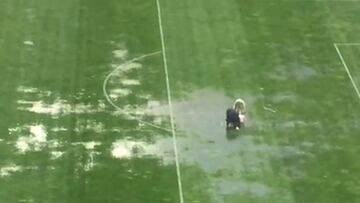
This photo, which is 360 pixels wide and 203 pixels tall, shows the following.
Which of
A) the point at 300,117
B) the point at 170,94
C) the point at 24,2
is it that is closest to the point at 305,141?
the point at 300,117

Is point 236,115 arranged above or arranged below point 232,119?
above

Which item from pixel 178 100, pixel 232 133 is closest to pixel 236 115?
pixel 232 133

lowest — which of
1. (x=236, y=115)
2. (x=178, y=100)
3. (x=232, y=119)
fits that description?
(x=178, y=100)

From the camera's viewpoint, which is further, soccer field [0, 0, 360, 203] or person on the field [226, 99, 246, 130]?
person on the field [226, 99, 246, 130]

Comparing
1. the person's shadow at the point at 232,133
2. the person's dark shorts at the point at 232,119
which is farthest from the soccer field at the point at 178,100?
the person's dark shorts at the point at 232,119

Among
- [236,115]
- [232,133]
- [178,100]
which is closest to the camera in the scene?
[236,115]

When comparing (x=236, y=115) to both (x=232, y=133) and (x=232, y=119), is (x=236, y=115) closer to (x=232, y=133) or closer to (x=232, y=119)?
(x=232, y=119)

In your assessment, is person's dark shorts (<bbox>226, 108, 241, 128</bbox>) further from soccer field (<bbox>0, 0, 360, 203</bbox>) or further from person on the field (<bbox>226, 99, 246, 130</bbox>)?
soccer field (<bbox>0, 0, 360, 203</bbox>)

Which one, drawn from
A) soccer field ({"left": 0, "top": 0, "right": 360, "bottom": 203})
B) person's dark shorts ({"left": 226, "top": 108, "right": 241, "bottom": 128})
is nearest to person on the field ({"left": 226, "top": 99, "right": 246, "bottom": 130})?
person's dark shorts ({"left": 226, "top": 108, "right": 241, "bottom": 128})
